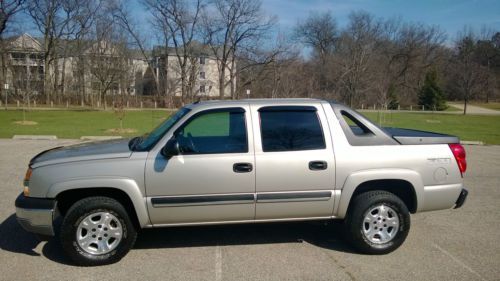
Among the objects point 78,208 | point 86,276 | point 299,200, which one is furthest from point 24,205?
point 299,200

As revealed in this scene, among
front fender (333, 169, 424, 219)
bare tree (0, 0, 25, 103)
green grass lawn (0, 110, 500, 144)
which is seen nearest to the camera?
front fender (333, 169, 424, 219)

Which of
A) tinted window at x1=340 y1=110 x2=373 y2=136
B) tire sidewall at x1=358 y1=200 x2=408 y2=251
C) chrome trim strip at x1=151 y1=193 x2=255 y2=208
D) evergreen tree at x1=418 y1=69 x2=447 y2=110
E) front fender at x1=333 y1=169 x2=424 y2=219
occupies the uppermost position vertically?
evergreen tree at x1=418 y1=69 x2=447 y2=110

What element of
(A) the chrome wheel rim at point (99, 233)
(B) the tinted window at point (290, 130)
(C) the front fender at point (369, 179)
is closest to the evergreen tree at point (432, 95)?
(C) the front fender at point (369, 179)

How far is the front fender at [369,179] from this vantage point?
433cm

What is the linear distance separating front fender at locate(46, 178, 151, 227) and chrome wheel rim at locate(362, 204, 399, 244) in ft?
8.09

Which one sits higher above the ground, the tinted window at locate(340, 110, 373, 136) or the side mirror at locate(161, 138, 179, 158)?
the tinted window at locate(340, 110, 373, 136)

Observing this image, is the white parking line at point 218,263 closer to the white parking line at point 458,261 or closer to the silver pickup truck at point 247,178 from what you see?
the silver pickup truck at point 247,178

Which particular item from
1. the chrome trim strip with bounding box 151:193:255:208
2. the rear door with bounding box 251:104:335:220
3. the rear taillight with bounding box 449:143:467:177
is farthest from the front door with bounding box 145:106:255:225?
the rear taillight with bounding box 449:143:467:177

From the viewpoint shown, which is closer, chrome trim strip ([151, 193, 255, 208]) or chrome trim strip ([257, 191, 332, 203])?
chrome trim strip ([151, 193, 255, 208])

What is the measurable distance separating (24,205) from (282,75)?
3272cm

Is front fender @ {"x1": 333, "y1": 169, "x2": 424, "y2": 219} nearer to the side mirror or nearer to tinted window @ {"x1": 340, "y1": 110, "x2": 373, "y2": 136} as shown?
tinted window @ {"x1": 340, "y1": 110, "x2": 373, "y2": 136}

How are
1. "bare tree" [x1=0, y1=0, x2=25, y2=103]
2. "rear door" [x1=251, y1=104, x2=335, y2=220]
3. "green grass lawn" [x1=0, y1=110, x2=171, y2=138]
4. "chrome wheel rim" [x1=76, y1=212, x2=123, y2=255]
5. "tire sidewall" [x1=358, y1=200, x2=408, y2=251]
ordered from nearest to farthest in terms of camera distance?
"chrome wheel rim" [x1=76, y1=212, x2=123, y2=255]
"rear door" [x1=251, y1=104, x2=335, y2=220]
"tire sidewall" [x1=358, y1=200, x2=408, y2=251]
"green grass lawn" [x1=0, y1=110, x2=171, y2=138]
"bare tree" [x1=0, y1=0, x2=25, y2=103]

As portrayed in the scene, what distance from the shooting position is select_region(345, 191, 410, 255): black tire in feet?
14.5

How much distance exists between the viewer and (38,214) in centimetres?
395
